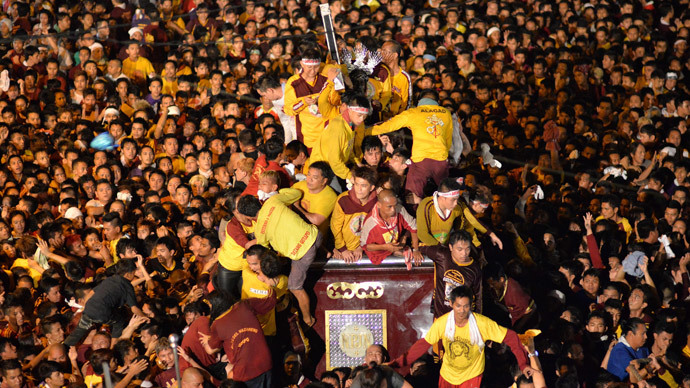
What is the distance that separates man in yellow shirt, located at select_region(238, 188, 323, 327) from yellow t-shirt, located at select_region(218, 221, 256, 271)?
0.23 metres

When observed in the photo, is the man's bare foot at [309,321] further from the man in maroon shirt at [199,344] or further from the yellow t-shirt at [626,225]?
the yellow t-shirt at [626,225]

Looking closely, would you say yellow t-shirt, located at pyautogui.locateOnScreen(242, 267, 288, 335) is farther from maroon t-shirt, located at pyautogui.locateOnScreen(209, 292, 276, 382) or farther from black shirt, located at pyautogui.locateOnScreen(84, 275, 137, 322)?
black shirt, located at pyautogui.locateOnScreen(84, 275, 137, 322)

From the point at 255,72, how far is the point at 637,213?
5734mm

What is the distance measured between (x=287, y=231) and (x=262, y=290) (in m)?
0.56

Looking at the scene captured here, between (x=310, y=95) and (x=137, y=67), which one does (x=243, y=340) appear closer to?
(x=310, y=95)

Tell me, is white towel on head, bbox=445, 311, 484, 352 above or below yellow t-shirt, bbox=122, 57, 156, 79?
above

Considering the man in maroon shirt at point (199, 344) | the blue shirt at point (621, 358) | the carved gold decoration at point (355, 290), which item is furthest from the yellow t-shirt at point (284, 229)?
the blue shirt at point (621, 358)

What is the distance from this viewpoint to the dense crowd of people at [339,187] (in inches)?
314

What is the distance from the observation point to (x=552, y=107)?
12266 mm

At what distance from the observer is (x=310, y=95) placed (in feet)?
29.6

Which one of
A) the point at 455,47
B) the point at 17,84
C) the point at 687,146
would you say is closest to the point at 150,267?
the point at 17,84

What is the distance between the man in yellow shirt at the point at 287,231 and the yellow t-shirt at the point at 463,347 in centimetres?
132

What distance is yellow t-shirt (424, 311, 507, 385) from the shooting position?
24.2 ft

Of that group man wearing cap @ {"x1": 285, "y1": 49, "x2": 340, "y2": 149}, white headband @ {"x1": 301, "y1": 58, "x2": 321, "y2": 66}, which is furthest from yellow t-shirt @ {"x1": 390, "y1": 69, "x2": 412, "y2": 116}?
white headband @ {"x1": 301, "y1": 58, "x2": 321, "y2": 66}
